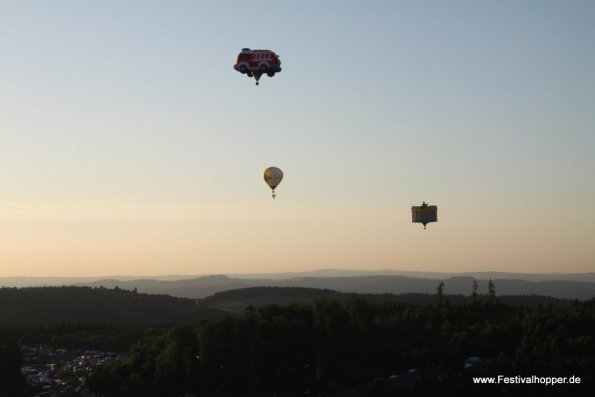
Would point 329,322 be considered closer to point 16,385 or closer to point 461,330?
point 461,330

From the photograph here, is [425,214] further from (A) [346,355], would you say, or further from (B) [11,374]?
(B) [11,374]

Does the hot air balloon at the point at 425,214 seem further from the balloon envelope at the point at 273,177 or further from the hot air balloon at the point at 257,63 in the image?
the hot air balloon at the point at 257,63

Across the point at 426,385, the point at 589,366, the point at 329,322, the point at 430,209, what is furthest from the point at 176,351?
the point at 430,209

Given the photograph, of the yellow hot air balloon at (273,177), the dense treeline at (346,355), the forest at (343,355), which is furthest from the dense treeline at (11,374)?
the yellow hot air balloon at (273,177)

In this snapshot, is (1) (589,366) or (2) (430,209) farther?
(2) (430,209)

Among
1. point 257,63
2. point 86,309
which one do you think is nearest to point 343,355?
point 257,63

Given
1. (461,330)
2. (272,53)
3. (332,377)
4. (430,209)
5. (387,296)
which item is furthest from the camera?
(387,296)
